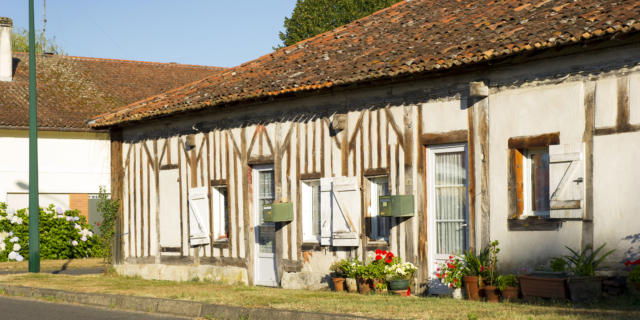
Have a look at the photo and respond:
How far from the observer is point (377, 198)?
13.2 meters

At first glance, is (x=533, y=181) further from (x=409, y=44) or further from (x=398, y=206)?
(x=409, y=44)

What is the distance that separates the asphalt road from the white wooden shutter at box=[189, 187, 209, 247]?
380 centimetres

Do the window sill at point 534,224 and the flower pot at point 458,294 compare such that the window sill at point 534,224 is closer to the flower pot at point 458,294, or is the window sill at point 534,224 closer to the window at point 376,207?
the flower pot at point 458,294

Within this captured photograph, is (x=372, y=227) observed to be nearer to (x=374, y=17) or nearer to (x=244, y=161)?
(x=244, y=161)

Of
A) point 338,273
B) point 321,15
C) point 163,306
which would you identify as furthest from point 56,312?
point 321,15

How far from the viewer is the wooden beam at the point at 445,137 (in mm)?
11711

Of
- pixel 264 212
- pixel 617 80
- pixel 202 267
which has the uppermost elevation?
pixel 617 80

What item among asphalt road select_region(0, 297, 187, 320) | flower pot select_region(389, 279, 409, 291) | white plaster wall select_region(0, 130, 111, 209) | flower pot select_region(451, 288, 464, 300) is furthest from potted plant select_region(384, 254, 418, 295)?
white plaster wall select_region(0, 130, 111, 209)

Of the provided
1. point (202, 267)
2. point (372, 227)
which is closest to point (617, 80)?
point (372, 227)

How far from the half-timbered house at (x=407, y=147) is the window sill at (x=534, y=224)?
20 millimetres

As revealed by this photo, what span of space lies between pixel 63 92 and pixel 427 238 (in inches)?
850

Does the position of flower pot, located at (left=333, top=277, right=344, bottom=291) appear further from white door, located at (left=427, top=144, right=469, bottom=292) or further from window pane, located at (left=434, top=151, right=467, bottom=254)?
window pane, located at (left=434, top=151, right=467, bottom=254)

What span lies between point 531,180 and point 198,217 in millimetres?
7405

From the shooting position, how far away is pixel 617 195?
999 cm
